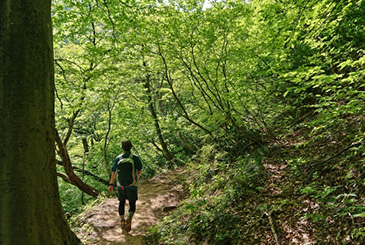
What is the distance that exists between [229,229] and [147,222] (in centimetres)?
306

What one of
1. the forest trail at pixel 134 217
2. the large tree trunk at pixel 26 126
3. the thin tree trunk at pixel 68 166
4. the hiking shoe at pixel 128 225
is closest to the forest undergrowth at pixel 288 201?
the hiking shoe at pixel 128 225

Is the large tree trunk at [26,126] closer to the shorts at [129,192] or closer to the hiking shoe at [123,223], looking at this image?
the shorts at [129,192]

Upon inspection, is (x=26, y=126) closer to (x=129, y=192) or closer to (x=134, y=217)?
(x=129, y=192)

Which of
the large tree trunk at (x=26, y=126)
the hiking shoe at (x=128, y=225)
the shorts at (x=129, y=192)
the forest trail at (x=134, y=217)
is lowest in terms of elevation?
the forest trail at (x=134, y=217)

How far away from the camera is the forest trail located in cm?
506

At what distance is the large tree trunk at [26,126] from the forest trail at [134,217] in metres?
3.09

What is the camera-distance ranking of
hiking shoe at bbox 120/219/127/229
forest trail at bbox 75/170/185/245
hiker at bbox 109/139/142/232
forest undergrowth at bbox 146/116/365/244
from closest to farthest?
1. forest undergrowth at bbox 146/116/365/244
2. hiker at bbox 109/139/142/232
3. forest trail at bbox 75/170/185/245
4. hiking shoe at bbox 120/219/127/229

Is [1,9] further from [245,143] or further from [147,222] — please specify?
[245,143]

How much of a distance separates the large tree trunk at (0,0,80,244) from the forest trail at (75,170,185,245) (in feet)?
10.1

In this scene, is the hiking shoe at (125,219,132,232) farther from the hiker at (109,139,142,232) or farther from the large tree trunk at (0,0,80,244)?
the large tree trunk at (0,0,80,244)

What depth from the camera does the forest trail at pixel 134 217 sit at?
506cm

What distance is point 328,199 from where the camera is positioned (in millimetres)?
2869

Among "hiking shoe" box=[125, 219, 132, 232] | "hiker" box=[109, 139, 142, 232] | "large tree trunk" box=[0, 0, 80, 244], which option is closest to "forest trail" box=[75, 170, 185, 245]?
"hiking shoe" box=[125, 219, 132, 232]

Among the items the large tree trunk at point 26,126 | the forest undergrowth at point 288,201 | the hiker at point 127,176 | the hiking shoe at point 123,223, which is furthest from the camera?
the hiking shoe at point 123,223
